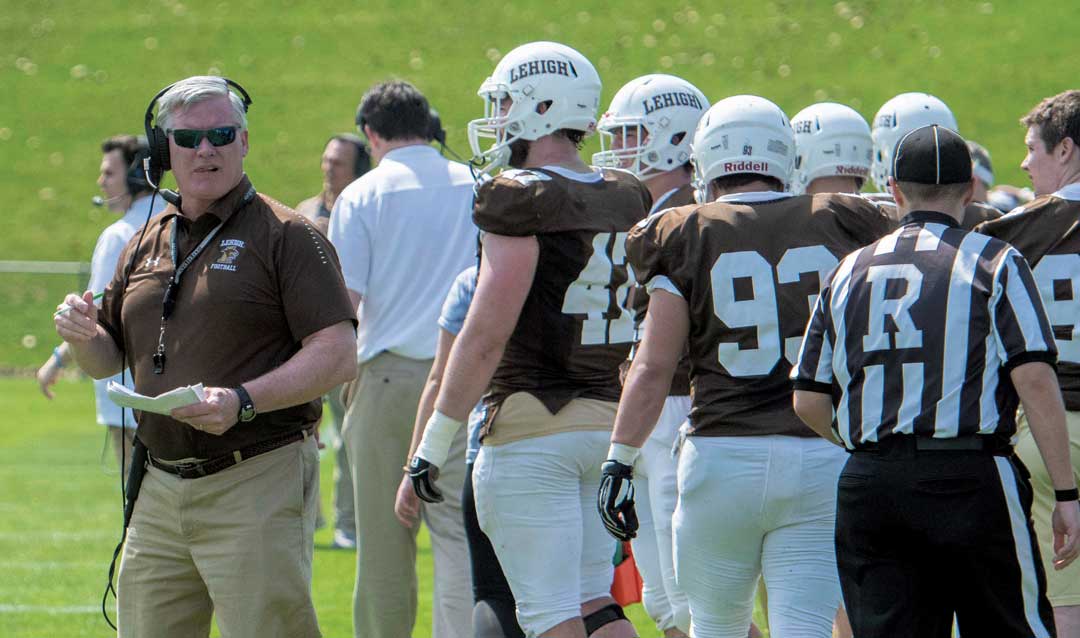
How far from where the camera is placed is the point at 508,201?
4.27 metres

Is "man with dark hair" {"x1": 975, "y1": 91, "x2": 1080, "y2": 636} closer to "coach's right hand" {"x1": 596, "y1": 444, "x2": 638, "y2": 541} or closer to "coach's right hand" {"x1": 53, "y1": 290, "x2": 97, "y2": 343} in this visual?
"coach's right hand" {"x1": 596, "y1": 444, "x2": 638, "y2": 541}

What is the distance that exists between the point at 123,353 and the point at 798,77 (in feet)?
77.4

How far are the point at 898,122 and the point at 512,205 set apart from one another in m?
2.31

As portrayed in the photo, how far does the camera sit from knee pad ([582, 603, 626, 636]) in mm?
4461

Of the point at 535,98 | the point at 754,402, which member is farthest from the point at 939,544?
the point at 535,98

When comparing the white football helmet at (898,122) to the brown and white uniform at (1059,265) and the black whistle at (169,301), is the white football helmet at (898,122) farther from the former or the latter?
the black whistle at (169,301)

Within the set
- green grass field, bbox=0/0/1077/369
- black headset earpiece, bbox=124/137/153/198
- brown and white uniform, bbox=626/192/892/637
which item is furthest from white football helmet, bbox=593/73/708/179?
green grass field, bbox=0/0/1077/369

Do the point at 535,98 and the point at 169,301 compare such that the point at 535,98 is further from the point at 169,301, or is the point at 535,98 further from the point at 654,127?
the point at 169,301

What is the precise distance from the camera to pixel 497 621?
4.60 meters

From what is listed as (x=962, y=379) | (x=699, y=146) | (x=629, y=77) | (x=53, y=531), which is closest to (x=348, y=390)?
(x=699, y=146)

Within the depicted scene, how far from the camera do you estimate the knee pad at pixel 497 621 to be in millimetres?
4594

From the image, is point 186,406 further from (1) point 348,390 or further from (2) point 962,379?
(1) point 348,390

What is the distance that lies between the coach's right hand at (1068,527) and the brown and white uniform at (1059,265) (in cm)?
115

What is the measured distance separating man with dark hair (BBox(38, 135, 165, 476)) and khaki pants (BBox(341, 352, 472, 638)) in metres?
1.01
